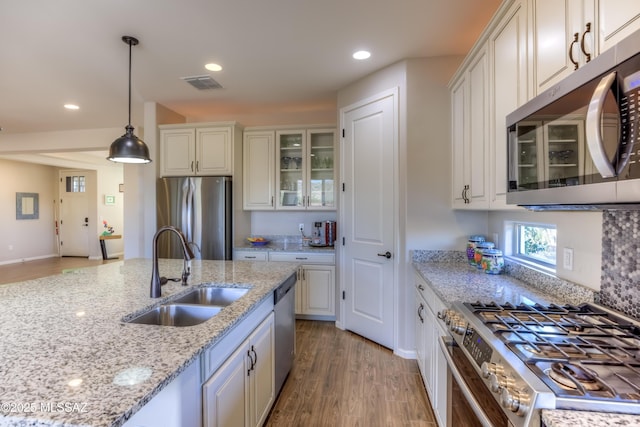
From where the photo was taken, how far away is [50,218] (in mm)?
7957

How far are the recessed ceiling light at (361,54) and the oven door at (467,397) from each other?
229 centimetres

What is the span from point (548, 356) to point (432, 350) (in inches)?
43.5

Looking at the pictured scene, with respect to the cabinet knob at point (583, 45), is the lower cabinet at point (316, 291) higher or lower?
lower

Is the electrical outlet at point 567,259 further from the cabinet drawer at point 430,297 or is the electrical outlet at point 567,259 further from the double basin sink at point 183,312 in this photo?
the double basin sink at point 183,312

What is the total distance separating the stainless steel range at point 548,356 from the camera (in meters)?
0.72

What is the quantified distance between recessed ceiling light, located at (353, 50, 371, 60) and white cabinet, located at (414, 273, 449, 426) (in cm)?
A: 194

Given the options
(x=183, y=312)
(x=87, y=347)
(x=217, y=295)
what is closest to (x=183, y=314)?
(x=183, y=312)

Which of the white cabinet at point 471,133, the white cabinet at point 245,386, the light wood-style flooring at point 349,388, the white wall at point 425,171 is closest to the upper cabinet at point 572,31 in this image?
the white cabinet at point 471,133

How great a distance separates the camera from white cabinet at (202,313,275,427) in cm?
118

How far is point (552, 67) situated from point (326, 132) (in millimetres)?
2786

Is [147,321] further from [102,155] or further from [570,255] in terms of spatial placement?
[102,155]

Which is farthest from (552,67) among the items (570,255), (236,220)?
(236,220)

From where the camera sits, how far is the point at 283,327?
210 cm

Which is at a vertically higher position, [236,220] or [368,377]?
[236,220]
